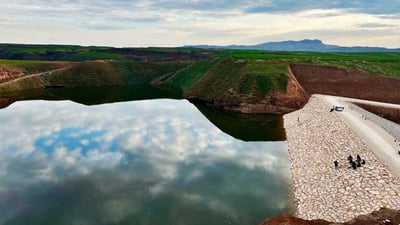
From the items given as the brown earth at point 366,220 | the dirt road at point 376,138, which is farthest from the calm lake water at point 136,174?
the dirt road at point 376,138

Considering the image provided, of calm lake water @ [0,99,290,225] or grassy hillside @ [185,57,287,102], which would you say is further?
grassy hillside @ [185,57,287,102]

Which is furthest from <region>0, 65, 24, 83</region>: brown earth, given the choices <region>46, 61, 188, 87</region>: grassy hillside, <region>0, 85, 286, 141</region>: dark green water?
<region>0, 85, 286, 141</region>: dark green water

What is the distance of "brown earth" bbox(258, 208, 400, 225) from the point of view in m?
25.8

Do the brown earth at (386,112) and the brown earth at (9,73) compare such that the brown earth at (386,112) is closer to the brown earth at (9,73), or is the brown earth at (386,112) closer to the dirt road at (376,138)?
the dirt road at (376,138)

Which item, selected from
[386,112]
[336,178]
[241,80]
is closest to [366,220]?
[336,178]

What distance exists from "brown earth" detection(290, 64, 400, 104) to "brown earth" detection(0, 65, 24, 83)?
102091 millimetres

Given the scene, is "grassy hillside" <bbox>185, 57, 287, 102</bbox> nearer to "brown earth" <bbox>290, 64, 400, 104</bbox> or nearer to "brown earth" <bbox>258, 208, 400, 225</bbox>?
"brown earth" <bbox>290, 64, 400, 104</bbox>

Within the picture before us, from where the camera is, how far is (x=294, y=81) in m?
88.6

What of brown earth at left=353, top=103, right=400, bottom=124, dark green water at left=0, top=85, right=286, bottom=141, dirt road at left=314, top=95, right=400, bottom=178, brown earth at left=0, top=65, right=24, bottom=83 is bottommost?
dark green water at left=0, top=85, right=286, bottom=141

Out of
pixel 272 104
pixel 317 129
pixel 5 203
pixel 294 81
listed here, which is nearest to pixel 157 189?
pixel 5 203

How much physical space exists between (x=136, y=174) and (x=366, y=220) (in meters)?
24.5

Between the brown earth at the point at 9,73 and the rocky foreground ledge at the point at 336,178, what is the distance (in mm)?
111465

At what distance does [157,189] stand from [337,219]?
17.7 m

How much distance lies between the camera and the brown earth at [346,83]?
273 ft
